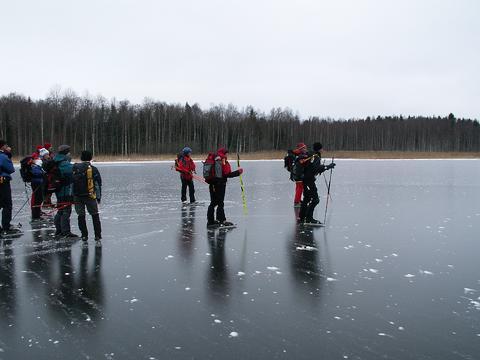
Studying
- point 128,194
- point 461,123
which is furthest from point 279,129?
point 128,194

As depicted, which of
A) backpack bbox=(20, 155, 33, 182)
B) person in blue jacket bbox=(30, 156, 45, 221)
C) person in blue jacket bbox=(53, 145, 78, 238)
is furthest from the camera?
person in blue jacket bbox=(30, 156, 45, 221)

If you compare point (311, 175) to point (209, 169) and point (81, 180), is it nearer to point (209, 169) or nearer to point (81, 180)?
point (209, 169)

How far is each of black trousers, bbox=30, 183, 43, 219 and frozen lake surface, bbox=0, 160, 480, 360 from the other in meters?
0.63

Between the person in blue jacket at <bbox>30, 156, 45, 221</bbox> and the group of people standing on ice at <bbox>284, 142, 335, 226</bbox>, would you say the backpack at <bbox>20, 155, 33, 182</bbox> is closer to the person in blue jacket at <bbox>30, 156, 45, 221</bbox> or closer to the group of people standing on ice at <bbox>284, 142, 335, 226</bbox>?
the person in blue jacket at <bbox>30, 156, 45, 221</bbox>

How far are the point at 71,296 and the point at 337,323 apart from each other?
3.06 meters

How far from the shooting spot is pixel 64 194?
840 cm

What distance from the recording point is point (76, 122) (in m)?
73.8

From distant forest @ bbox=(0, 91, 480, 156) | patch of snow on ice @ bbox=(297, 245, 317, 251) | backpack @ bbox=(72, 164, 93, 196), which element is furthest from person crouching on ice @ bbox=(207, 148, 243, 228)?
distant forest @ bbox=(0, 91, 480, 156)

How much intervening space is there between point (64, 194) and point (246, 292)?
4.90 meters

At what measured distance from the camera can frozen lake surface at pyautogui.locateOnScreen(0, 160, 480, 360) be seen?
380 cm

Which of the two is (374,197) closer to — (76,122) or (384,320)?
(384,320)

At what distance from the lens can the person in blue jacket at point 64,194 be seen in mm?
8297

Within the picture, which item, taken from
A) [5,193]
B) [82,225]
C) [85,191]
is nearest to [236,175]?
[85,191]

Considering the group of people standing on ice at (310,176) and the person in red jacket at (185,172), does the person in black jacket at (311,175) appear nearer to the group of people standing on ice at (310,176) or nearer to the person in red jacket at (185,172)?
the group of people standing on ice at (310,176)
